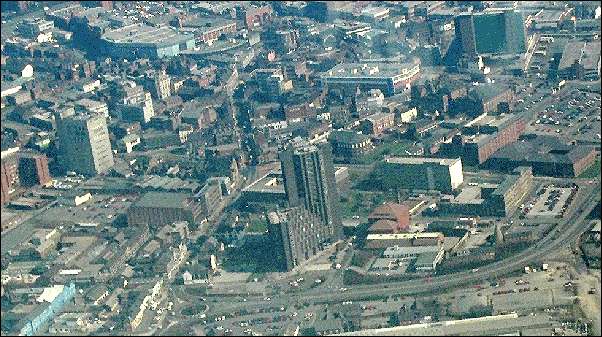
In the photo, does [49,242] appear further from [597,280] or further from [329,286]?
[597,280]

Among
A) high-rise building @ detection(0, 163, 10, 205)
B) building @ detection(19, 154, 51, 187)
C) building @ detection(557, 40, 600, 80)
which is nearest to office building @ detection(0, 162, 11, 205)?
high-rise building @ detection(0, 163, 10, 205)

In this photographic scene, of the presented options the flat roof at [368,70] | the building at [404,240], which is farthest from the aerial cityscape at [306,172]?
the flat roof at [368,70]

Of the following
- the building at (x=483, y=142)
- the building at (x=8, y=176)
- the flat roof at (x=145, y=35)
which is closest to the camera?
the building at (x=483, y=142)

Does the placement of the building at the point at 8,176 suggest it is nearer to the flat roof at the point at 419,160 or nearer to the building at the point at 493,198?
the flat roof at the point at 419,160

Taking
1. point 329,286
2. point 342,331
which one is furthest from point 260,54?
point 342,331

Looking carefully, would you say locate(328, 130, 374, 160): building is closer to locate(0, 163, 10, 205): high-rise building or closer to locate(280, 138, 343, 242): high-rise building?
locate(280, 138, 343, 242): high-rise building

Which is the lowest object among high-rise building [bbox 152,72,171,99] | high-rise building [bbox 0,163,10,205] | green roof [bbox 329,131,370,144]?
green roof [bbox 329,131,370,144]
